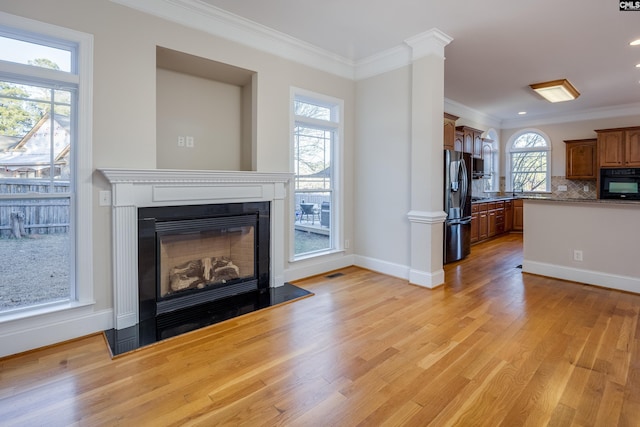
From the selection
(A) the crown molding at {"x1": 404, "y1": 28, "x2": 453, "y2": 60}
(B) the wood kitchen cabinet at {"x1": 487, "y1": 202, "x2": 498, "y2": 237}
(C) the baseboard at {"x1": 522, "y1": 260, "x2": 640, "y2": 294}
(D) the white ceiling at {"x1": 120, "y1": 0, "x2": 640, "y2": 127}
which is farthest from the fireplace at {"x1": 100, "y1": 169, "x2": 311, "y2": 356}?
(B) the wood kitchen cabinet at {"x1": 487, "y1": 202, "x2": 498, "y2": 237}

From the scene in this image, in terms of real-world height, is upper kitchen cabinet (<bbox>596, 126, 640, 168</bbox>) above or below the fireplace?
above

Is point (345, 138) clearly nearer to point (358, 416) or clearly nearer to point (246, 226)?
point (246, 226)

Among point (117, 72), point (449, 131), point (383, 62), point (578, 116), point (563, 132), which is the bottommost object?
point (117, 72)

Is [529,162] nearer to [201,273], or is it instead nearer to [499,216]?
[499,216]

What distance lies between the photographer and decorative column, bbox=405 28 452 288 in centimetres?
379

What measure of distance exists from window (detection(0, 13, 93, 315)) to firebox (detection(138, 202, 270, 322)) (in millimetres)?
449

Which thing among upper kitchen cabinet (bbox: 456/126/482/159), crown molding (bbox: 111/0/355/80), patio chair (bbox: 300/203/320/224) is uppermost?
crown molding (bbox: 111/0/355/80)

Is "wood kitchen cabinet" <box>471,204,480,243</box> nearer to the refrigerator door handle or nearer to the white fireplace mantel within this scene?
the refrigerator door handle

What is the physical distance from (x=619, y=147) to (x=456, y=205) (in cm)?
452

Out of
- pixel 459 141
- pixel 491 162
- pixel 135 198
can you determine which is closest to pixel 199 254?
pixel 135 198

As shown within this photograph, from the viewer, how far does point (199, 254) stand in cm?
339

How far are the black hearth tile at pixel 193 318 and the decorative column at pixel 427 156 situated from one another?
147cm

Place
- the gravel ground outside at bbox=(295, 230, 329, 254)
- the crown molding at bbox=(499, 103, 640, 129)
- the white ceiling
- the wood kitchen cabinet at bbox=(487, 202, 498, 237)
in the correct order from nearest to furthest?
1. the white ceiling
2. the gravel ground outside at bbox=(295, 230, 329, 254)
3. the crown molding at bbox=(499, 103, 640, 129)
4. the wood kitchen cabinet at bbox=(487, 202, 498, 237)

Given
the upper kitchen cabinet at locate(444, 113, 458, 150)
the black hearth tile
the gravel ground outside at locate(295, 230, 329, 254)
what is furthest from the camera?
the upper kitchen cabinet at locate(444, 113, 458, 150)
